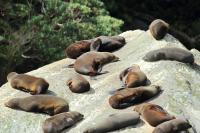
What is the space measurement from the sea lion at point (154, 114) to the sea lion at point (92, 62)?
81 centimetres

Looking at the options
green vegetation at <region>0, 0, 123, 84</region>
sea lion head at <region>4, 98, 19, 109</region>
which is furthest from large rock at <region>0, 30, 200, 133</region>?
green vegetation at <region>0, 0, 123, 84</region>

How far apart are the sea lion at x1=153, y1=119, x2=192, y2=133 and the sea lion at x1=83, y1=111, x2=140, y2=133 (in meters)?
0.21

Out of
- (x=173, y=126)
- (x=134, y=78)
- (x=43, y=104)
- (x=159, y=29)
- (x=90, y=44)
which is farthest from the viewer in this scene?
(x=90, y=44)

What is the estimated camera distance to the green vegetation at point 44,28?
7977 mm

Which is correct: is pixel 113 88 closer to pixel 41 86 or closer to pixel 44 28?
pixel 41 86

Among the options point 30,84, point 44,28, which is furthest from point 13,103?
point 44,28

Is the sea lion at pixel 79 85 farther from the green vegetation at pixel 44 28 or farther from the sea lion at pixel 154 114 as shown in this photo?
the green vegetation at pixel 44 28

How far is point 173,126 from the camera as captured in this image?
4.20 meters

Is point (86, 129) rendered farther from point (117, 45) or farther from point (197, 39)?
point (197, 39)

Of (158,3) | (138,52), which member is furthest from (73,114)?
(158,3)

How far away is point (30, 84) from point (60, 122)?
0.61 m

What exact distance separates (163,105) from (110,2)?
19.0 feet

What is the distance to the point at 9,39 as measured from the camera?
7.95 metres

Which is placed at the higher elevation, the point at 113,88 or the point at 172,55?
the point at 172,55
